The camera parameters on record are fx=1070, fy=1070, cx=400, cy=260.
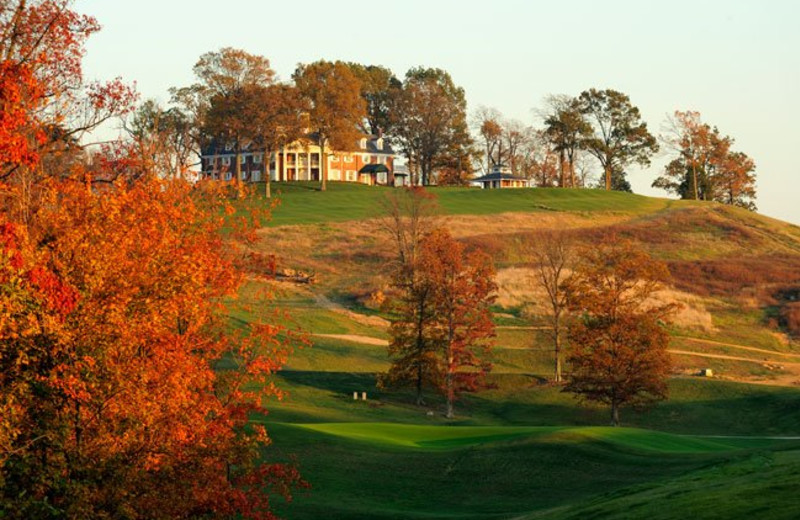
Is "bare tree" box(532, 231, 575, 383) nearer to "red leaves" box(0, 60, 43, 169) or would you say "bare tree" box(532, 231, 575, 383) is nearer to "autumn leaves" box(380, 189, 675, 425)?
"autumn leaves" box(380, 189, 675, 425)

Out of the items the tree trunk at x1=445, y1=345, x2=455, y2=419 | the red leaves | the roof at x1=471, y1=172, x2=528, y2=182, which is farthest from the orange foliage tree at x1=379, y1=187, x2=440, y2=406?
the roof at x1=471, y1=172, x2=528, y2=182

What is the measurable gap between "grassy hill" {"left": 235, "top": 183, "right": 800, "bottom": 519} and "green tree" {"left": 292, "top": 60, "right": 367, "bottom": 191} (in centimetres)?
848

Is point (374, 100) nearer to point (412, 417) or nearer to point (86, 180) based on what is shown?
point (412, 417)

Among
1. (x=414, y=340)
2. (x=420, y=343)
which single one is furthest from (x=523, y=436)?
(x=414, y=340)

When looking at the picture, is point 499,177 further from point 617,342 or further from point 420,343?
point 617,342

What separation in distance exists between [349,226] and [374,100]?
3072 inches

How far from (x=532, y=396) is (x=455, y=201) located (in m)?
82.5

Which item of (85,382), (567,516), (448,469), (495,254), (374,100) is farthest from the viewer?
(374,100)

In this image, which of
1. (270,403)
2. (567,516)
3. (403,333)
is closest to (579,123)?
(403,333)

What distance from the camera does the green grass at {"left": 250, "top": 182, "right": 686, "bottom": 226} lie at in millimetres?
134625

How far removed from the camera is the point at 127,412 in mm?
23328

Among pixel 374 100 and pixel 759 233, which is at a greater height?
pixel 374 100

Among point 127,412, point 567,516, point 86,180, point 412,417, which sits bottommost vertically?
point 412,417

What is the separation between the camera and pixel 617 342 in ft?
219
